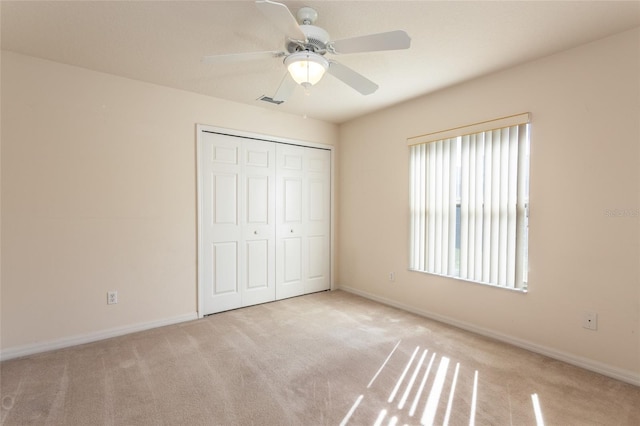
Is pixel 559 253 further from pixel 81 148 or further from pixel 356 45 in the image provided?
pixel 81 148

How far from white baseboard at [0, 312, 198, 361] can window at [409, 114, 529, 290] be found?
2782 mm

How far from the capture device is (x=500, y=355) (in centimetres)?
263

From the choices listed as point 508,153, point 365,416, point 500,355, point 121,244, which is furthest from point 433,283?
point 121,244

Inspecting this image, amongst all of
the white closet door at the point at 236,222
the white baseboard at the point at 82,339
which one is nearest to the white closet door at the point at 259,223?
the white closet door at the point at 236,222

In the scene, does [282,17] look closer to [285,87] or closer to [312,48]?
[312,48]

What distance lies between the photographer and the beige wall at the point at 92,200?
2.62 metres

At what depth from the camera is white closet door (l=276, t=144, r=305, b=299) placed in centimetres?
422

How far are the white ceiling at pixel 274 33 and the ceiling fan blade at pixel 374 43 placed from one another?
0.30m

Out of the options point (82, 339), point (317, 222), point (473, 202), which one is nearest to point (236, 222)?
point (317, 222)

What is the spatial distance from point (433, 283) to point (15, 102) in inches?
166

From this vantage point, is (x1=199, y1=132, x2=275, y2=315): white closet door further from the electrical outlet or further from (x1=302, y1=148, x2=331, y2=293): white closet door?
the electrical outlet

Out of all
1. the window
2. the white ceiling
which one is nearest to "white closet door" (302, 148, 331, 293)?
the window

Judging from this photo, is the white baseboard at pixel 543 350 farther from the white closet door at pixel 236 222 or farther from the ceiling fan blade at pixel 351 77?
the ceiling fan blade at pixel 351 77

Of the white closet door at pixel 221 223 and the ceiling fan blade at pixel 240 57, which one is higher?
the ceiling fan blade at pixel 240 57
